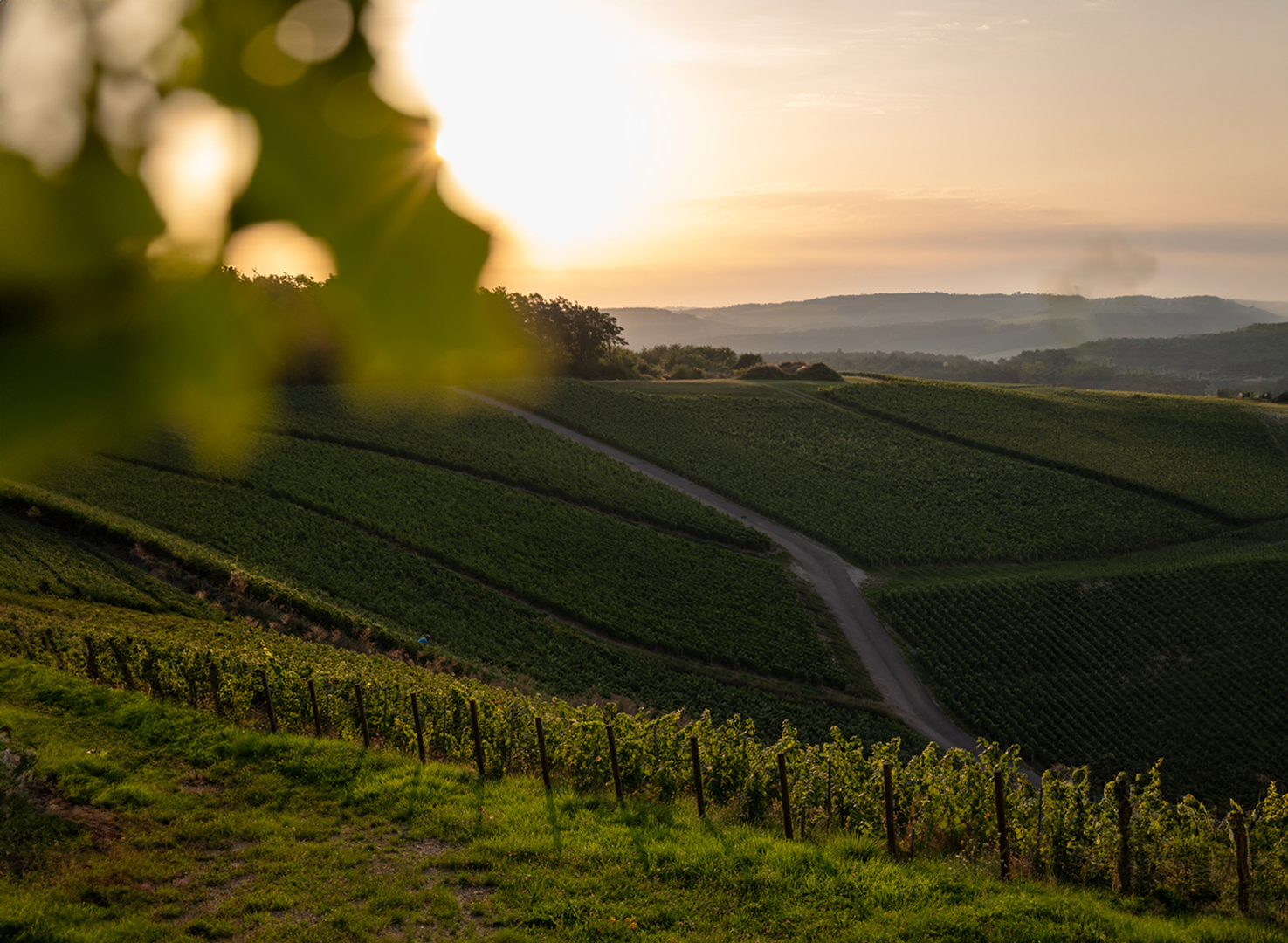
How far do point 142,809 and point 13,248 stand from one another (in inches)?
2138

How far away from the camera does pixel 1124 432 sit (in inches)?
2938

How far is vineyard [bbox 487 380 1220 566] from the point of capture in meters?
51.3

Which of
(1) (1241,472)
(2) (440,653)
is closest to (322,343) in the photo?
(2) (440,653)

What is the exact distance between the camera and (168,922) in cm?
948

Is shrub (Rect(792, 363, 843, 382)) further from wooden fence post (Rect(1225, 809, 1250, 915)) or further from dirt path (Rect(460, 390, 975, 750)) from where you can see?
wooden fence post (Rect(1225, 809, 1250, 915))

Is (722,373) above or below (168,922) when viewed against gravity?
above

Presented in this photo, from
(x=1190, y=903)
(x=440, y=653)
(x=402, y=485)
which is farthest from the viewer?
(x=402, y=485)

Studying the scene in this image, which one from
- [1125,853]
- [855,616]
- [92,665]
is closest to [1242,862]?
[1125,853]

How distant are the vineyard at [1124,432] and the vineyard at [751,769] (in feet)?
180

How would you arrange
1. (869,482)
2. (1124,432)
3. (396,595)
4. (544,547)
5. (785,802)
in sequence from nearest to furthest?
(785,802), (396,595), (544,547), (869,482), (1124,432)

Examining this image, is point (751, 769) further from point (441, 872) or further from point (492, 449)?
Answer: point (492, 449)

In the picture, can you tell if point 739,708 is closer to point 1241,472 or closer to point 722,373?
point 1241,472

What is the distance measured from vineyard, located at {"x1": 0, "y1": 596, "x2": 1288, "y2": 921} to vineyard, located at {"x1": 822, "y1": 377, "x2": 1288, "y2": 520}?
5480 centimetres

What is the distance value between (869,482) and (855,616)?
22211 millimetres
